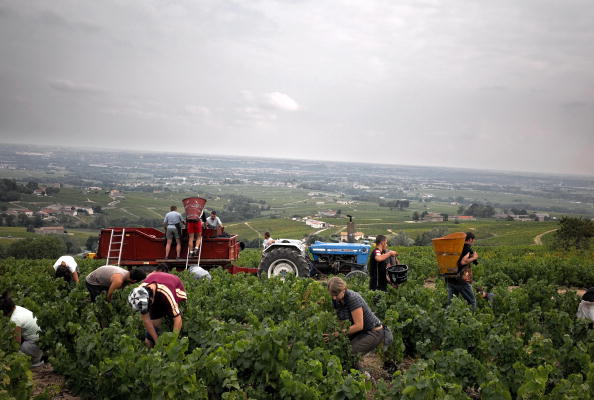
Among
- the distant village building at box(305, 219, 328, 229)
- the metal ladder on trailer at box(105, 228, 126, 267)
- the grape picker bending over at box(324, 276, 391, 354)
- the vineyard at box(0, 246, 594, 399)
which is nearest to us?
the vineyard at box(0, 246, 594, 399)

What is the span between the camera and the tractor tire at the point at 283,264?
11320 mm

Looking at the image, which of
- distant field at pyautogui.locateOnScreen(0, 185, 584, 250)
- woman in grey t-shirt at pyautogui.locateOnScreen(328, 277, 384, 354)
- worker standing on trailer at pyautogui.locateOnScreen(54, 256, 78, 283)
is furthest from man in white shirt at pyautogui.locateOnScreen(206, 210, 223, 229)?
distant field at pyautogui.locateOnScreen(0, 185, 584, 250)

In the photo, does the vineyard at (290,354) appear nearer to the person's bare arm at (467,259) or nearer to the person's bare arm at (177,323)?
the person's bare arm at (177,323)

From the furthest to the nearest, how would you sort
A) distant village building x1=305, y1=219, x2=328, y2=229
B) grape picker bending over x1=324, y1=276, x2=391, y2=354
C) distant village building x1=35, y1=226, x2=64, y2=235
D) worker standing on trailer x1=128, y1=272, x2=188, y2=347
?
distant village building x1=305, y1=219, x2=328, y2=229
distant village building x1=35, y1=226, x2=64, y2=235
worker standing on trailer x1=128, y1=272, x2=188, y2=347
grape picker bending over x1=324, y1=276, x2=391, y2=354

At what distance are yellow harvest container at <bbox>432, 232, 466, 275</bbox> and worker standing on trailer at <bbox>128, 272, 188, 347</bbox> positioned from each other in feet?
15.3

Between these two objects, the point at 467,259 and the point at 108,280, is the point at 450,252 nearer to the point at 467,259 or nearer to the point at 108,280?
the point at 467,259

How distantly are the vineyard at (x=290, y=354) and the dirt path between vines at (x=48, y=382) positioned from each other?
8.0 inches

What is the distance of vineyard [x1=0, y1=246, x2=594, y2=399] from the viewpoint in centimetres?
414

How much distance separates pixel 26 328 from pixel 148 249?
5.20 m

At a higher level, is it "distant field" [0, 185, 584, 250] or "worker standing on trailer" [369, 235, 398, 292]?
"worker standing on trailer" [369, 235, 398, 292]

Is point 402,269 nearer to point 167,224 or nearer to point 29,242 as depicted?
point 167,224

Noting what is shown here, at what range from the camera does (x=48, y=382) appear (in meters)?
5.75

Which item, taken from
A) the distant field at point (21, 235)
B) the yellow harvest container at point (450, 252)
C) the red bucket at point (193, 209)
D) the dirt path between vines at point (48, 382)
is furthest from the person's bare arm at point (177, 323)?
the distant field at point (21, 235)

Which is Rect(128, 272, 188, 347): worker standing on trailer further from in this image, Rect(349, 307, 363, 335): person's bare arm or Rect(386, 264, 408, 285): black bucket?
Rect(386, 264, 408, 285): black bucket
